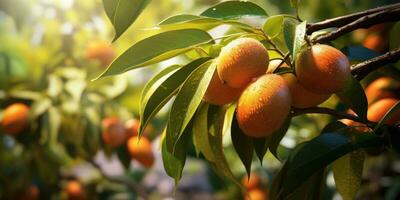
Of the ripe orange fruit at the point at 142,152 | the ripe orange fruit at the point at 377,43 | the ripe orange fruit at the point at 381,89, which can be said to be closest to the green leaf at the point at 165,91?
the ripe orange fruit at the point at 381,89

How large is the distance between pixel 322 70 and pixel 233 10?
0.46 ft

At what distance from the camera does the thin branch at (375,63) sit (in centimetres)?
49

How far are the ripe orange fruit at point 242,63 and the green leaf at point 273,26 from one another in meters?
0.04

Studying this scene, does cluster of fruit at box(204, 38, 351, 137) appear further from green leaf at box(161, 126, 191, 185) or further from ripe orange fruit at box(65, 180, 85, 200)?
ripe orange fruit at box(65, 180, 85, 200)

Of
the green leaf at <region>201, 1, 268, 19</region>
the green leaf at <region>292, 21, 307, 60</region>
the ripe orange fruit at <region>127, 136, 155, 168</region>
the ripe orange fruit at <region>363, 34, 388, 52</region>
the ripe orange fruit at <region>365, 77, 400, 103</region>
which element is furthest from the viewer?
the ripe orange fruit at <region>127, 136, 155, 168</region>

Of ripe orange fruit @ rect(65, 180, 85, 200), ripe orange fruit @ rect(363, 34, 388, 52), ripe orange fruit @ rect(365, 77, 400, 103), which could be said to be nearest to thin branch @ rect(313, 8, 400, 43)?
ripe orange fruit @ rect(365, 77, 400, 103)

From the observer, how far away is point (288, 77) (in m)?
0.48

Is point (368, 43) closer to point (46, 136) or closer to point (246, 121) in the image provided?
Answer: point (246, 121)

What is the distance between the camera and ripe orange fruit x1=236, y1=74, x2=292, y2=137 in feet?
1.43

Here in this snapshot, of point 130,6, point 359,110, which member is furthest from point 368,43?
point 130,6

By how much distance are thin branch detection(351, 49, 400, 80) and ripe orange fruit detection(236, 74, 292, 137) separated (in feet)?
0.32

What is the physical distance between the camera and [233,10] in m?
0.54

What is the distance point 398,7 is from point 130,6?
0.80 feet

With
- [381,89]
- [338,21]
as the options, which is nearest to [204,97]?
[338,21]
